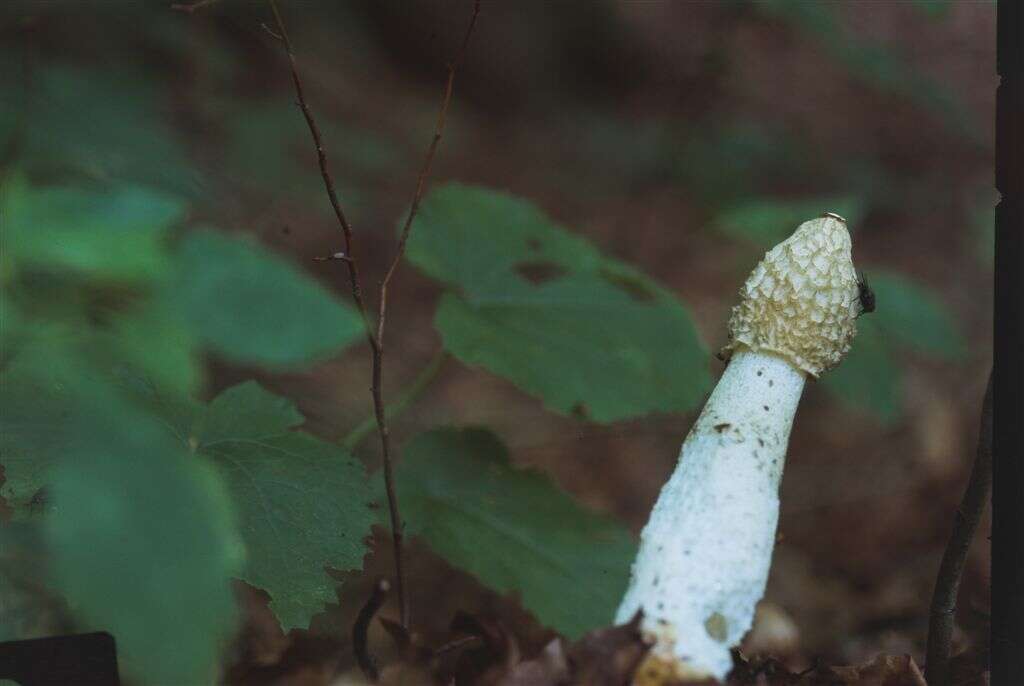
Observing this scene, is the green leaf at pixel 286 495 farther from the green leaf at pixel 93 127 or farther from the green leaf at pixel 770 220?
the green leaf at pixel 770 220

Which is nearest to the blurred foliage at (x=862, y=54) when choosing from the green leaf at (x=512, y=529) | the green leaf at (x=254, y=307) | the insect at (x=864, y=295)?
the green leaf at (x=254, y=307)

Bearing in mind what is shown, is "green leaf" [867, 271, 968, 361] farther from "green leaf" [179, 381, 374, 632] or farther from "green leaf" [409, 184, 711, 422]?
"green leaf" [179, 381, 374, 632]

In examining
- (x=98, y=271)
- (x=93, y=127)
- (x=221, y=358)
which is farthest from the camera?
(x=93, y=127)

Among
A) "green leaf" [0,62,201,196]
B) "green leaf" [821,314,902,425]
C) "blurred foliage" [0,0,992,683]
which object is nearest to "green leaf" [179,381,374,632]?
"blurred foliage" [0,0,992,683]

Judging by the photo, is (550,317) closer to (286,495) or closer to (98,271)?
(286,495)

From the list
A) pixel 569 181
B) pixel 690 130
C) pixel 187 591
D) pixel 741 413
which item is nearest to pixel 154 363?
pixel 741 413

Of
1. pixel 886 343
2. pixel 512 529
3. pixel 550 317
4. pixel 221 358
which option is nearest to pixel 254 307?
pixel 221 358
